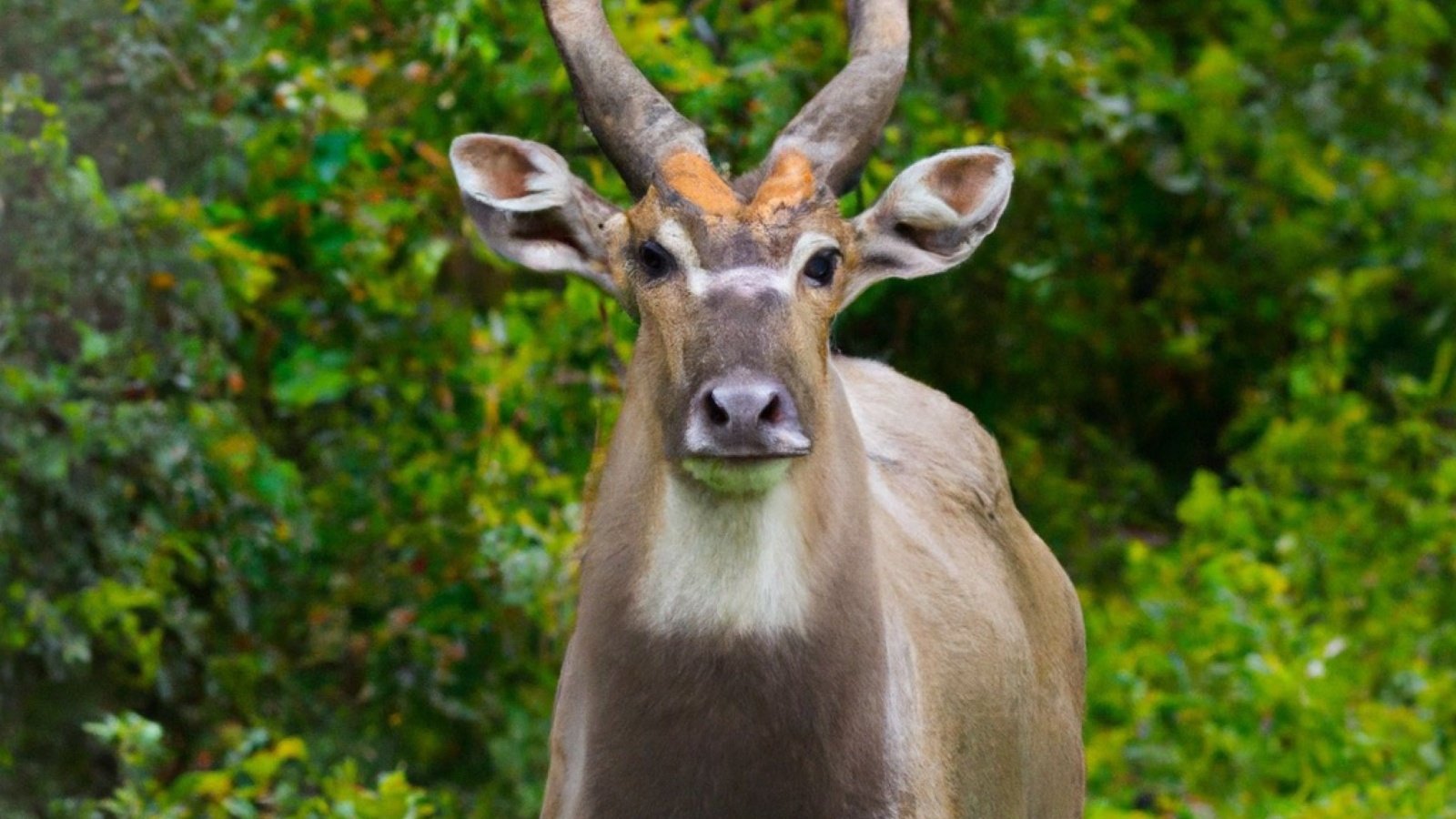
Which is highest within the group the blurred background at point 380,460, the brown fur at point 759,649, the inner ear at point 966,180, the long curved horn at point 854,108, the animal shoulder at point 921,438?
the long curved horn at point 854,108

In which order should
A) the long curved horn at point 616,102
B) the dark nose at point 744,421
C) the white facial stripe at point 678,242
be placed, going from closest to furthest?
the dark nose at point 744,421 → the white facial stripe at point 678,242 → the long curved horn at point 616,102

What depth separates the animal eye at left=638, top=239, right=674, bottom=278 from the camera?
217 inches

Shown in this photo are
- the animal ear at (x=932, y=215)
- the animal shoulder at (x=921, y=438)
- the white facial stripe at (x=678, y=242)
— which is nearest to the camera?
the white facial stripe at (x=678, y=242)

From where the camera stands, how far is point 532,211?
19.2 ft

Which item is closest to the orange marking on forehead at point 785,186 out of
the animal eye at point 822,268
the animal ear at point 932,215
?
the animal eye at point 822,268

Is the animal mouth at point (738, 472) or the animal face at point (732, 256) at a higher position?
the animal face at point (732, 256)

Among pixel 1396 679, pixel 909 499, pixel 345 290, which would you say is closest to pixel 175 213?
pixel 345 290

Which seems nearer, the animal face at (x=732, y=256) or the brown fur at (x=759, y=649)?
the animal face at (x=732, y=256)

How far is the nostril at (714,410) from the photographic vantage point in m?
5.09

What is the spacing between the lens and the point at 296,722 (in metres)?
8.90

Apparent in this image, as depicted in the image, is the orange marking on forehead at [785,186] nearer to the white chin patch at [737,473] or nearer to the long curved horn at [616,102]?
the long curved horn at [616,102]

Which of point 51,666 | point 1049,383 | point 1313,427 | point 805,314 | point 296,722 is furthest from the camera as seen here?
point 1049,383

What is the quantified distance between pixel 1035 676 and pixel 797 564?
1.60 meters

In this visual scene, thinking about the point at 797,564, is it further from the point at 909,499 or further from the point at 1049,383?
the point at 1049,383
